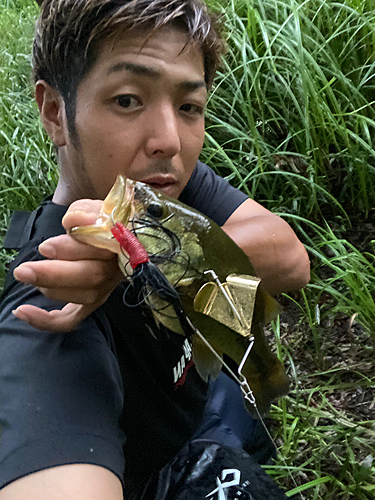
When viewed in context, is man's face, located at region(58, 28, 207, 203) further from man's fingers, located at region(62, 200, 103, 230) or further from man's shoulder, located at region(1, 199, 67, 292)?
man's fingers, located at region(62, 200, 103, 230)

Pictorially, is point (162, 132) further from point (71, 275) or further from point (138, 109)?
point (71, 275)

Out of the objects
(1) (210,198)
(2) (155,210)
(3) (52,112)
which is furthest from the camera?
(1) (210,198)

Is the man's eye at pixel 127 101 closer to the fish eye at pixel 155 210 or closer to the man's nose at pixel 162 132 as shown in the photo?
the man's nose at pixel 162 132

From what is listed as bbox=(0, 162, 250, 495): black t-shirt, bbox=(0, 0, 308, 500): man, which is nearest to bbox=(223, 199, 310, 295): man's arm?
bbox=(0, 0, 308, 500): man

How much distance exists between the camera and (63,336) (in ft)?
2.65

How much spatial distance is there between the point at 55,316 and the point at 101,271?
13 centimetres

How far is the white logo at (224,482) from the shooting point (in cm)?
118

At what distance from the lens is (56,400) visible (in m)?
0.74

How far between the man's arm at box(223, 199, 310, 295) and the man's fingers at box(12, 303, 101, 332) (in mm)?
521

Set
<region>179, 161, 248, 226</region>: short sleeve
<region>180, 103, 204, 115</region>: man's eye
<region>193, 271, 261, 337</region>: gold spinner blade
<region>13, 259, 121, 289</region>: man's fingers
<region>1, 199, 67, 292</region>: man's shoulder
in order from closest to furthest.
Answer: <region>13, 259, 121, 289</region>: man's fingers
<region>193, 271, 261, 337</region>: gold spinner blade
<region>1, 199, 67, 292</region>: man's shoulder
<region>180, 103, 204, 115</region>: man's eye
<region>179, 161, 248, 226</region>: short sleeve

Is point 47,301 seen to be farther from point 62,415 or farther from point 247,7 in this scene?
point 247,7

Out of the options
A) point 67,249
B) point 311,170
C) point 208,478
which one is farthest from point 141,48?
point 311,170

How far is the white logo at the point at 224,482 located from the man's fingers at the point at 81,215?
909mm

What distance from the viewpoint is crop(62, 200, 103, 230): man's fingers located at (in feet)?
2.30
